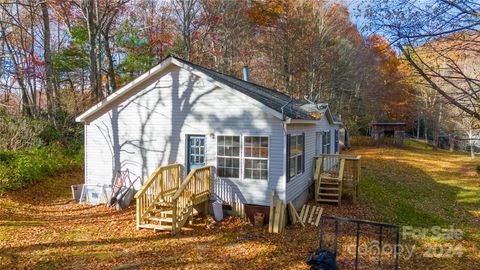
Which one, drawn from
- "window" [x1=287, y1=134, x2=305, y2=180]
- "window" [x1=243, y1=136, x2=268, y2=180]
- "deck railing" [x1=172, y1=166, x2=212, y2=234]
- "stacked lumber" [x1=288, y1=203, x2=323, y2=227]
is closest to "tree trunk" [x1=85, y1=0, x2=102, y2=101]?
"deck railing" [x1=172, y1=166, x2=212, y2=234]

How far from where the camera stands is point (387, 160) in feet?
87.0

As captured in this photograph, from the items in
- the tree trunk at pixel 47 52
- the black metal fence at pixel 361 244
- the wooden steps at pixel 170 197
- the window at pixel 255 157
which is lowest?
the black metal fence at pixel 361 244

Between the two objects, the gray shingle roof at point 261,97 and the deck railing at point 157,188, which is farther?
the gray shingle roof at point 261,97

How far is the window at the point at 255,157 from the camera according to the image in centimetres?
961

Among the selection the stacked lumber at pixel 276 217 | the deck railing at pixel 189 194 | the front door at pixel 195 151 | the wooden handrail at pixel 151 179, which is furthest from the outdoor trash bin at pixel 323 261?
the front door at pixel 195 151

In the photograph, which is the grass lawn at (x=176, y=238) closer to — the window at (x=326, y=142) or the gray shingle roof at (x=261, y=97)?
the window at (x=326, y=142)

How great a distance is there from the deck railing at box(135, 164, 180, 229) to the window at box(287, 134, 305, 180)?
366 centimetres

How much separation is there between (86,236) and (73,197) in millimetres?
4084

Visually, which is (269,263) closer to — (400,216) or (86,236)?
(86,236)

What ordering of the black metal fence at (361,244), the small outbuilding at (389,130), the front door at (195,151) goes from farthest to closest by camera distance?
the small outbuilding at (389,130), the front door at (195,151), the black metal fence at (361,244)

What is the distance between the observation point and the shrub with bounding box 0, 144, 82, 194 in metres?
12.2

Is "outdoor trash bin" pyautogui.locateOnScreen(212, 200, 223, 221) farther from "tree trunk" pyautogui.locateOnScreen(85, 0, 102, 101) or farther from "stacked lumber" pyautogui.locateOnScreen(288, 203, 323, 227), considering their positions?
"tree trunk" pyautogui.locateOnScreen(85, 0, 102, 101)

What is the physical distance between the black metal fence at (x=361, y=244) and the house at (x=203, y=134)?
5.99ft

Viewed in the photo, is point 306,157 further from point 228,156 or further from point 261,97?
point 228,156
